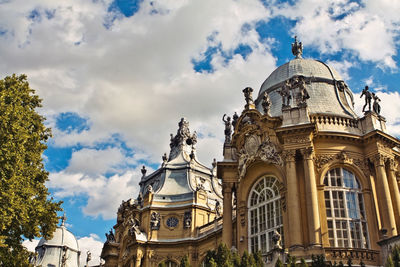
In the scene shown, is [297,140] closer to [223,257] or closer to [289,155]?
[289,155]

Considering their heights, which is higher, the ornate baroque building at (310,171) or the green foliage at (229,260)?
the ornate baroque building at (310,171)

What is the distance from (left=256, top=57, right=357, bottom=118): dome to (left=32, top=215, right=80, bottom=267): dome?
47888 mm

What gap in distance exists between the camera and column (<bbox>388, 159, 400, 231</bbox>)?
2299 cm

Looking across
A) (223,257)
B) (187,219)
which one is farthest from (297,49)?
(223,257)

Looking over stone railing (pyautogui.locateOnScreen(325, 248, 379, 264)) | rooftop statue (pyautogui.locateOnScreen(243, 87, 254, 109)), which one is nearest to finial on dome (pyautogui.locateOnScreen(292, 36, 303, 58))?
rooftop statue (pyautogui.locateOnScreen(243, 87, 254, 109))

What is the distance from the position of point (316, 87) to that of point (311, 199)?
879cm

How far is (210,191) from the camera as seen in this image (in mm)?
46562

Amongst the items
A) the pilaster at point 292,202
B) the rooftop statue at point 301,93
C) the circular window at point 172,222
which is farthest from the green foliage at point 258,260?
the circular window at point 172,222

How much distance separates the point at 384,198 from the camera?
23031 mm

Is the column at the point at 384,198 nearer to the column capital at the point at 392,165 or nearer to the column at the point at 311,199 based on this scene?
the column capital at the point at 392,165

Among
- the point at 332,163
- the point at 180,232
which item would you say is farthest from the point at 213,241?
the point at 332,163

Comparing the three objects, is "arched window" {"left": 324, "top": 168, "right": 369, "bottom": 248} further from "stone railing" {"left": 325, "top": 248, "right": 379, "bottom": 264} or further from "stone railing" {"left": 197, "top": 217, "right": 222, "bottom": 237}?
"stone railing" {"left": 197, "top": 217, "right": 222, "bottom": 237}

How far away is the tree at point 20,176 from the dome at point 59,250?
48294 millimetres

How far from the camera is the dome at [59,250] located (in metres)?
67.1
